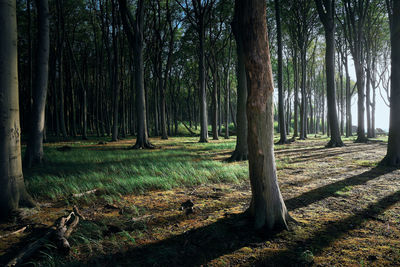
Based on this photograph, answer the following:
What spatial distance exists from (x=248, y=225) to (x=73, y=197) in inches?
127

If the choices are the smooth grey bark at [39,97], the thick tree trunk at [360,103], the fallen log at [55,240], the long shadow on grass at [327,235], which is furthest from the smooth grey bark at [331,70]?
the smooth grey bark at [39,97]

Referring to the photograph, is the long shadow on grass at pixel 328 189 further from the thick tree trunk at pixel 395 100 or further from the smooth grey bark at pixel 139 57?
the smooth grey bark at pixel 139 57

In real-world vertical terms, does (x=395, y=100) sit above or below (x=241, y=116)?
above

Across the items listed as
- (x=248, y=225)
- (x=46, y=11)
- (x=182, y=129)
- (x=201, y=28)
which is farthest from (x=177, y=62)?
(x=248, y=225)

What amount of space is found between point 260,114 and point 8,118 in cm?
362

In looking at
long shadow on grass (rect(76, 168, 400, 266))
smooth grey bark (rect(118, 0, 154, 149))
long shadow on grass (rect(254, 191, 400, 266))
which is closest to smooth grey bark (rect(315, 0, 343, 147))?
long shadow on grass (rect(254, 191, 400, 266))

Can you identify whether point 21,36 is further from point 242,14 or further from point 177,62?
point 242,14

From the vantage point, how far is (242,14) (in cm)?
256

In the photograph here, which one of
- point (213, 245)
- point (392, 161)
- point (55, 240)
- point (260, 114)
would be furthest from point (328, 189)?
point (55, 240)

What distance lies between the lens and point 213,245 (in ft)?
7.64

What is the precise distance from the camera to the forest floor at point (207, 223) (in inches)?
82.5

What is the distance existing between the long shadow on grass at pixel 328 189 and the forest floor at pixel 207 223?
0.02 metres

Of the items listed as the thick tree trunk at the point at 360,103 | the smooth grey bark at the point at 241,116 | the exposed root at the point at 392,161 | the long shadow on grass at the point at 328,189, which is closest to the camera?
the long shadow on grass at the point at 328,189

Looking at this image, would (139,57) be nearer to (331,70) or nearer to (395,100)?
(331,70)
